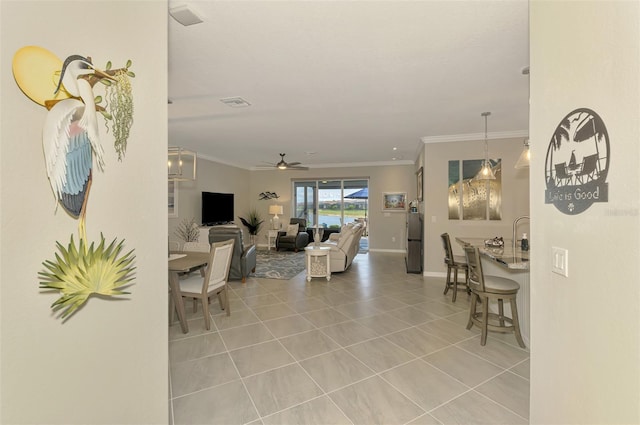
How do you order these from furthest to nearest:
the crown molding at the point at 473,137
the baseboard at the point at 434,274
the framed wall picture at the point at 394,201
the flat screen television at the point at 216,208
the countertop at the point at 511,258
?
the framed wall picture at the point at 394,201 < the flat screen television at the point at 216,208 < the baseboard at the point at 434,274 < the crown molding at the point at 473,137 < the countertop at the point at 511,258

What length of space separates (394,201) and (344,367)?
263 inches

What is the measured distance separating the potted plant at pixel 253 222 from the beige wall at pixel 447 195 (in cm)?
566

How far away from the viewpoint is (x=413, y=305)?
3908mm

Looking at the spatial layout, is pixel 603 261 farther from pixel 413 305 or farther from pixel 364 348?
pixel 413 305

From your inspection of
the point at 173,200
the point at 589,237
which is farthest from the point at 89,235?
the point at 173,200

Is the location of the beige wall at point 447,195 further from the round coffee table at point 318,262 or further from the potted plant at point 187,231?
the potted plant at point 187,231

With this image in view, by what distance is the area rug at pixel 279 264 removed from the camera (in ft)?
18.8

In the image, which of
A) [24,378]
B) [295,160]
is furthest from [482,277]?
[295,160]

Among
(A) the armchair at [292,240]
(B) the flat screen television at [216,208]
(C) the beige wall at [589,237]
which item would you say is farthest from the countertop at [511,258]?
(B) the flat screen television at [216,208]

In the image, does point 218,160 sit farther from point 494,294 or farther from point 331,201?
point 494,294

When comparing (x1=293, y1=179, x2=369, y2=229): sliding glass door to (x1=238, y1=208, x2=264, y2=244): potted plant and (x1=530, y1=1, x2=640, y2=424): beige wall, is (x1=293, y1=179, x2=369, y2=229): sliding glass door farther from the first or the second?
(x1=530, y1=1, x2=640, y2=424): beige wall

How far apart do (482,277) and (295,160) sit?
614 centimetres

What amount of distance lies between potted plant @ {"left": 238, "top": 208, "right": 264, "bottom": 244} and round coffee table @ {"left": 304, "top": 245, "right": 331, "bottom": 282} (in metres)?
4.40

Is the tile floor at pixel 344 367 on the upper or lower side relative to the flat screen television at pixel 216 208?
lower
